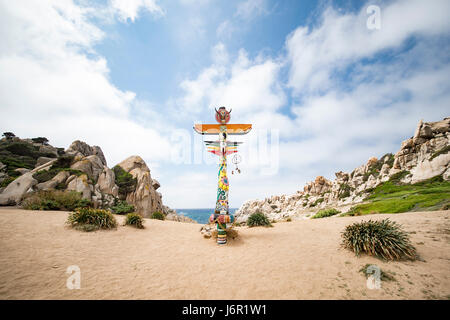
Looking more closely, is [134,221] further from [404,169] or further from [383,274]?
[404,169]

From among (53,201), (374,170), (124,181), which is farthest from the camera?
(374,170)

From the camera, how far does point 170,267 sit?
19.9 ft

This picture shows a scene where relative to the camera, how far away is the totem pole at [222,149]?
28.7 ft

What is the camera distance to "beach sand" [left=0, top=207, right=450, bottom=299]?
442 centimetres

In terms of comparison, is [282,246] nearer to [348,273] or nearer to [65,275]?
[348,273]

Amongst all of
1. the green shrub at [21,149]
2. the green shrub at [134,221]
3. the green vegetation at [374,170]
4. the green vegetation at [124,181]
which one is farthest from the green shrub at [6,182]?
the green vegetation at [374,170]

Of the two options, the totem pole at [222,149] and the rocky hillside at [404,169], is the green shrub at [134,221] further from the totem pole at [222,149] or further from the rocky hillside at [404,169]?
the rocky hillside at [404,169]

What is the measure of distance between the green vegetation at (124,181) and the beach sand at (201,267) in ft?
38.9

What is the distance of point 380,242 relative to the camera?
237 inches

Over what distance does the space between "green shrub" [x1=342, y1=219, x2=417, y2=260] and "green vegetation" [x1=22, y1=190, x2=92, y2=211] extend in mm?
19272

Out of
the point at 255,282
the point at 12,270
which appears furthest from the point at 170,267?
the point at 12,270

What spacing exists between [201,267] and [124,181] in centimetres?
1974
